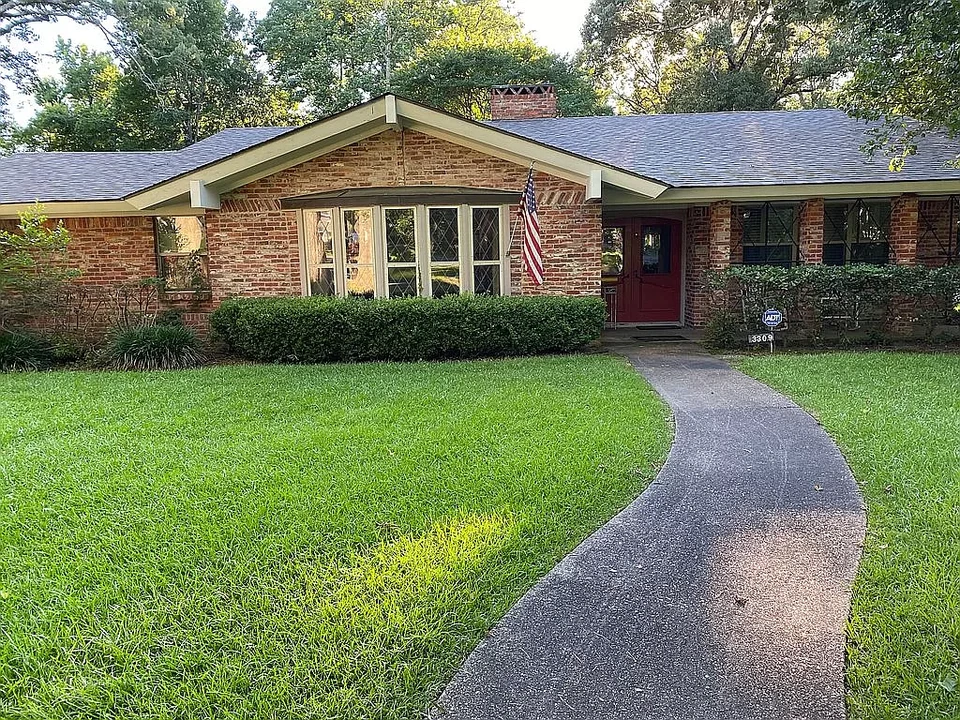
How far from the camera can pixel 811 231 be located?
11859 mm

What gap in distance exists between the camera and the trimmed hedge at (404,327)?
9914mm

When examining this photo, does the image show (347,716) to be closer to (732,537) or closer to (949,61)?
(732,537)

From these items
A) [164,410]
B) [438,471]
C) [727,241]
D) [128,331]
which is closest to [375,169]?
[128,331]

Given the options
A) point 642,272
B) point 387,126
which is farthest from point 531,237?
point 642,272

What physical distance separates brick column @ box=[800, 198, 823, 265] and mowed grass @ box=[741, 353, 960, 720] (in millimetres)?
4341

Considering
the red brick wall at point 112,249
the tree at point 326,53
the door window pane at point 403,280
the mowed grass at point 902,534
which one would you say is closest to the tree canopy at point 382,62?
the tree at point 326,53

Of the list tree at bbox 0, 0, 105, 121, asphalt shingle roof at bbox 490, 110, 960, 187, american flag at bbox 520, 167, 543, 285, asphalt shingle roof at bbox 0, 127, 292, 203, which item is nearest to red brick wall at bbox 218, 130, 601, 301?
american flag at bbox 520, 167, 543, 285

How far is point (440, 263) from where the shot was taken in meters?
10.9

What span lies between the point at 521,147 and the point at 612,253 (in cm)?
452

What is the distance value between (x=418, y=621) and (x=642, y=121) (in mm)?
14304

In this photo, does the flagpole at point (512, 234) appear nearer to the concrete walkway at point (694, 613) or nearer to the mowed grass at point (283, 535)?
the mowed grass at point (283, 535)

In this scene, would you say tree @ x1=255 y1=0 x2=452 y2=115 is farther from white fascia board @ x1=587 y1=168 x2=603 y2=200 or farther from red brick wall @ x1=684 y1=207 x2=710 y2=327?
white fascia board @ x1=587 y1=168 x2=603 y2=200

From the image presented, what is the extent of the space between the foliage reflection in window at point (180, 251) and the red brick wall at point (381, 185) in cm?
149

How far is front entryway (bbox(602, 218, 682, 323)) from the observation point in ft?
45.2
